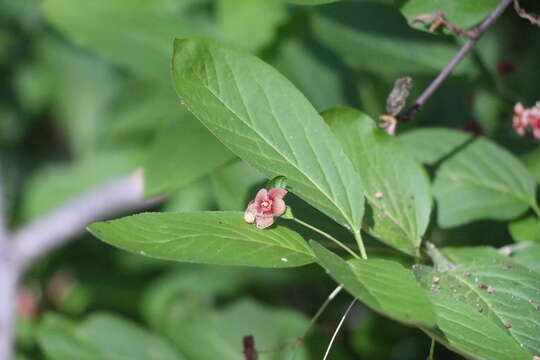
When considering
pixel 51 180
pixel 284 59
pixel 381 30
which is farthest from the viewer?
pixel 51 180

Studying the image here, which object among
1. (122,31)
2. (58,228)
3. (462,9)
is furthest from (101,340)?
(462,9)

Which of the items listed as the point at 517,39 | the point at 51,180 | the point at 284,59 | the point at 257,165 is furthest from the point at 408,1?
the point at 51,180

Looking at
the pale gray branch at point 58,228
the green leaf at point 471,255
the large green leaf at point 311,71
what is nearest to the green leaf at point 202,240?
the green leaf at point 471,255

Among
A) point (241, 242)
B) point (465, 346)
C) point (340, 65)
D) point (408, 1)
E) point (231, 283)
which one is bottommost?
point (231, 283)

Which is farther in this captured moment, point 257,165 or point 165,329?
point 165,329

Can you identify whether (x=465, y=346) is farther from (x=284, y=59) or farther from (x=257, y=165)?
(x=284, y=59)

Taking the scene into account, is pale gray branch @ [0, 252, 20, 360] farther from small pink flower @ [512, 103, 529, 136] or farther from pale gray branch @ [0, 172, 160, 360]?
small pink flower @ [512, 103, 529, 136]

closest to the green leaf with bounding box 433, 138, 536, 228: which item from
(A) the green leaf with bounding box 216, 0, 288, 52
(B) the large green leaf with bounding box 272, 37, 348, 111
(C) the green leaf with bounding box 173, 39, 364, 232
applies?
(C) the green leaf with bounding box 173, 39, 364, 232

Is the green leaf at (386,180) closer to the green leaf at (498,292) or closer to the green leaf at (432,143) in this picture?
the green leaf at (498,292)
